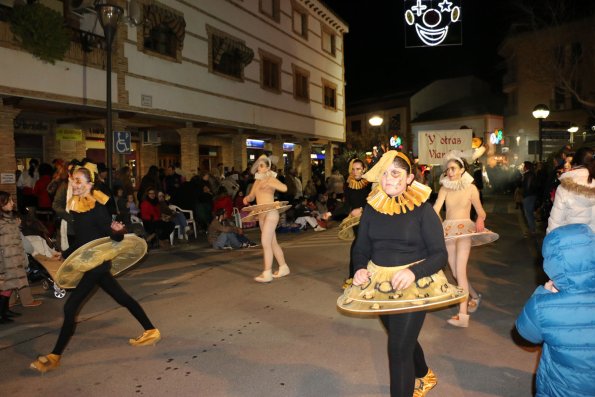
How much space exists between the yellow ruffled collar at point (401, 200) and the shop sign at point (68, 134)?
15.2 m

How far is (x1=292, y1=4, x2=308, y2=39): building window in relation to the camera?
26.5 metres

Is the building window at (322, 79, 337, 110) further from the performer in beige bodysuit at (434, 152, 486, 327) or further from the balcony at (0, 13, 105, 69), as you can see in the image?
the performer in beige bodysuit at (434, 152, 486, 327)

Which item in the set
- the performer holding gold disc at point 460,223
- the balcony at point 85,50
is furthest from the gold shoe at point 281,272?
the balcony at point 85,50

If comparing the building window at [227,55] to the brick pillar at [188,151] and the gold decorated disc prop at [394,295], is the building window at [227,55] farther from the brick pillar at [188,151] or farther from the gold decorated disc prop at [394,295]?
the gold decorated disc prop at [394,295]

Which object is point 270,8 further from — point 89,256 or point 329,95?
point 89,256

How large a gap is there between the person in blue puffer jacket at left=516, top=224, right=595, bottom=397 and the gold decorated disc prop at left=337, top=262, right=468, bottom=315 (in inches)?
30.2

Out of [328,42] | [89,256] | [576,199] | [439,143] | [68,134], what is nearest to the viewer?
[89,256]

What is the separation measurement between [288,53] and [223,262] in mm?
17062

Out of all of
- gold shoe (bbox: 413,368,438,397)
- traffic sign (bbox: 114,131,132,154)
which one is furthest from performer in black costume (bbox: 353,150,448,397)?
traffic sign (bbox: 114,131,132,154)

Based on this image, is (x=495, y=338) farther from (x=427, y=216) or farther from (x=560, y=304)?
(x=560, y=304)

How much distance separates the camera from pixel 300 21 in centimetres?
2731

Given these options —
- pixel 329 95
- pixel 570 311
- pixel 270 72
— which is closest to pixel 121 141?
pixel 570 311

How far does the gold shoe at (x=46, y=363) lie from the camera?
4957 millimetres

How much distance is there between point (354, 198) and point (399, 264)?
4337mm
